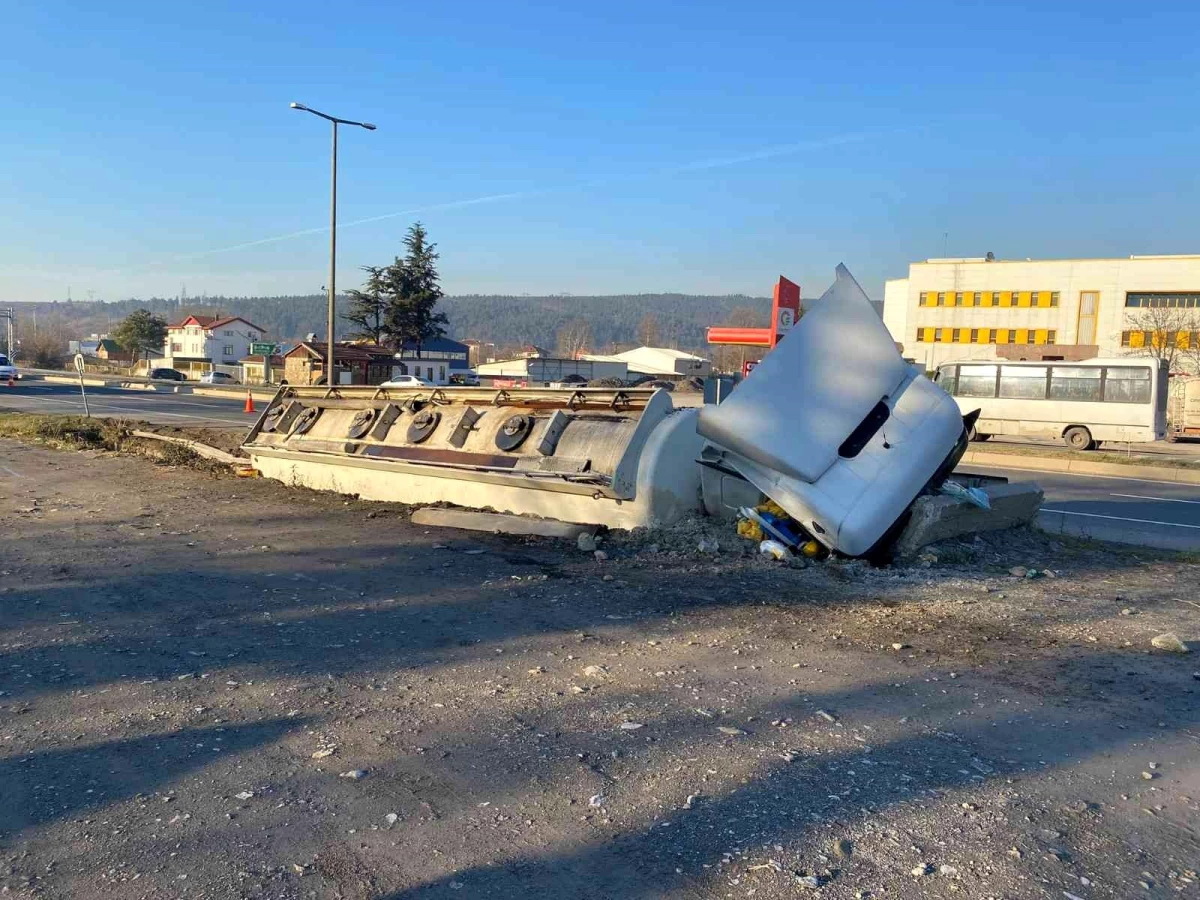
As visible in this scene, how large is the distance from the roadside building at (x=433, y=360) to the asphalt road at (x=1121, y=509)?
45.9m

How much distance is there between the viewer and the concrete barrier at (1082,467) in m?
17.8

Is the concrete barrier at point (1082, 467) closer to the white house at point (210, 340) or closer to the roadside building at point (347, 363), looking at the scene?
the roadside building at point (347, 363)

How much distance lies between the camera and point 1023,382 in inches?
1016

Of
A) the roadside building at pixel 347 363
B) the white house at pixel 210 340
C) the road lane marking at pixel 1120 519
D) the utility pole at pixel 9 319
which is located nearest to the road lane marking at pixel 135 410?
the roadside building at pixel 347 363

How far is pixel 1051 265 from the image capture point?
58.2 m

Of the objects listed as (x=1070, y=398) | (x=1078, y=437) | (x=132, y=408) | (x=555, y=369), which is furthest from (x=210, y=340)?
(x=1078, y=437)

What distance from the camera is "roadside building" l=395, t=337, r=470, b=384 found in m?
64.9

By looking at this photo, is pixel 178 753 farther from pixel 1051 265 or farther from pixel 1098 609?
pixel 1051 265

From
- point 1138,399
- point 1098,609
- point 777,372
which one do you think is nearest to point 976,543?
point 1098,609

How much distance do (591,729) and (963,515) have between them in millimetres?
5034

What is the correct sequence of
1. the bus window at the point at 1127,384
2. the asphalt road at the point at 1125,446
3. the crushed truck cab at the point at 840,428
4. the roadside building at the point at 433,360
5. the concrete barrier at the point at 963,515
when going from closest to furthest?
1. the crushed truck cab at the point at 840,428
2. the concrete barrier at the point at 963,515
3. the bus window at the point at 1127,384
4. the asphalt road at the point at 1125,446
5. the roadside building at the point at 433,360

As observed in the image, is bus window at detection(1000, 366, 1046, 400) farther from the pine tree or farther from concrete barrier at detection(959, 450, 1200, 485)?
the pine tree

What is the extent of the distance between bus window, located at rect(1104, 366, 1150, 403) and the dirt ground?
63.5 ft

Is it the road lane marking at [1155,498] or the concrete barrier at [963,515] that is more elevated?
the concrete barrier at [963,515]
